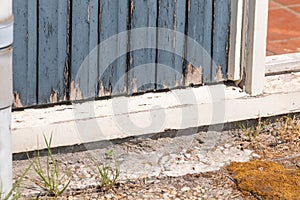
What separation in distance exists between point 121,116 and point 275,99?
891 mm

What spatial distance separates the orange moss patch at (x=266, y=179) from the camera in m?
4.64

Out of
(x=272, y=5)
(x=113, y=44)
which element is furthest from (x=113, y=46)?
(x=272, y=5)

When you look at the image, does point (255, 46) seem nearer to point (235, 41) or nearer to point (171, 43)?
point (235, 41)

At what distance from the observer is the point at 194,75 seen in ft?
16.9

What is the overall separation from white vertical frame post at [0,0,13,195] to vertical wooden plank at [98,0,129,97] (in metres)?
0.96

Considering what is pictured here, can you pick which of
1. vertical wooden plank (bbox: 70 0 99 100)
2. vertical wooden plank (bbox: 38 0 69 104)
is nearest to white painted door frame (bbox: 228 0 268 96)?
vertical wooden plank (bbox: 70 0 99 100)

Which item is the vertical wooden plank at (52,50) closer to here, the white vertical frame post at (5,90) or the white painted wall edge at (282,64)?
the white vertical frame post at (5,90)

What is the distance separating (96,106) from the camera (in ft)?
16.2

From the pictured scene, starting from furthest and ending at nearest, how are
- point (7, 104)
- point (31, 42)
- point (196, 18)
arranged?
point (196, 18)
point (31, 42)
point (7, 104)

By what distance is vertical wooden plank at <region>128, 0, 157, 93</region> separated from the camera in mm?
4902

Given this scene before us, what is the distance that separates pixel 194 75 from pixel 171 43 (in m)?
0.24

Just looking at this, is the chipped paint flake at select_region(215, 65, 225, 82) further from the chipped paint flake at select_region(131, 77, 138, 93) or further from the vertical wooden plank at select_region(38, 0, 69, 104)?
the vertical wooden plank at select_region(38, 0, 69, 104)

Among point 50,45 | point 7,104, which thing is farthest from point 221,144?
point 7,104

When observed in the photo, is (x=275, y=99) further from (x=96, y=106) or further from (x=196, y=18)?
(x=96, y=106)
